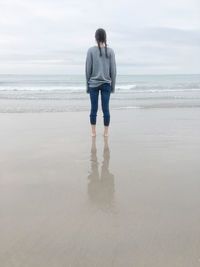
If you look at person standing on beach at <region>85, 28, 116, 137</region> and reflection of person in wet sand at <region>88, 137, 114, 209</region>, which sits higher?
person standing on beach at <region>85, 28, 116, 137</region>

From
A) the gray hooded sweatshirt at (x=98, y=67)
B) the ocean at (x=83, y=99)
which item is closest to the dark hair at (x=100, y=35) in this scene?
the gray hooded sweatshirt at (x=98, y=67)

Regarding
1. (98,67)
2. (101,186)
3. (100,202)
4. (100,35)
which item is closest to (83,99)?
(98,67)

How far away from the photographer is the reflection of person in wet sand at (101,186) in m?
2.26

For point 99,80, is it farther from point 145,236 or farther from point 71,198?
point 145,236

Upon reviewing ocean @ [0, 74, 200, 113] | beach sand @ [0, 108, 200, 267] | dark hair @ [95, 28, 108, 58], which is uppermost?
dark hair @ [95, 28, 108, 58]

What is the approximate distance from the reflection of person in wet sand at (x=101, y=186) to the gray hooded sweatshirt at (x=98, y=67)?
63.2 inches

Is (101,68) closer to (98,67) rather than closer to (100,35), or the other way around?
(98,67)

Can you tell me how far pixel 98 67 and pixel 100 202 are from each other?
2842 mm

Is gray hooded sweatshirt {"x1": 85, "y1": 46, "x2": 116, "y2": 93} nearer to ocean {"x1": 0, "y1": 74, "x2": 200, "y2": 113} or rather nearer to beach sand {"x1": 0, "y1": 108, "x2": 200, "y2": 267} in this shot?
beach sand {"x1": 0, "y1": 108, "x2": 200, "y2": 267}

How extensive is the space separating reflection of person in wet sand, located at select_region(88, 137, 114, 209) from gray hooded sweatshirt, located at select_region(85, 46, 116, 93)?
1.61 m

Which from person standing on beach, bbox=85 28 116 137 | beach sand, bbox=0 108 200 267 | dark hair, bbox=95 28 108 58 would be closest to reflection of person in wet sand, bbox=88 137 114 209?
beach sand, bbox=0 108 200 267

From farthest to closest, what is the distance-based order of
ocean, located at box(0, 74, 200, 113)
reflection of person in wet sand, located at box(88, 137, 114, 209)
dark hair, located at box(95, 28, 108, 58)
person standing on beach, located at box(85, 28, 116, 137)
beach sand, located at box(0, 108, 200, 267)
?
ocean, located at box(0, 74, 200, 113) < person standing on beach, located at box(85, 28, 116, 137) < dark hair, located at box(95, 28, 108, 58) < reflection of person in wet sand, located at box(88, 137, 114, 209) < beach sand, located at box(0, 108, 200, 267)

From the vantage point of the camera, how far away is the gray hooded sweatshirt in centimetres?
459

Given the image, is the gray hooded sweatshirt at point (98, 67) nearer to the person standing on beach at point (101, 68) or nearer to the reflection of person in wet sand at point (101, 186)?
the person standing on beach at point (101, 68)
